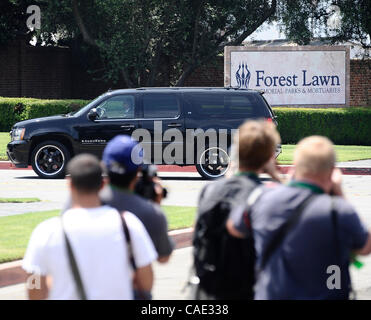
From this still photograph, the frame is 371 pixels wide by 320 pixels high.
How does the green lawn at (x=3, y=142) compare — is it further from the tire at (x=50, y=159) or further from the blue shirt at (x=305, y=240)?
the blue shirt at (x=305, y=240)

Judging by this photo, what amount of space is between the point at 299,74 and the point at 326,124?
128 inches

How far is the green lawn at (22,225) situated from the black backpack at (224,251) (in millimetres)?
4782

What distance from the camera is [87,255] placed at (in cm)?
460

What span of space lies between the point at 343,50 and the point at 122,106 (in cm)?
1444

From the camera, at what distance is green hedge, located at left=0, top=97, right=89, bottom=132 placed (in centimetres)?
3178

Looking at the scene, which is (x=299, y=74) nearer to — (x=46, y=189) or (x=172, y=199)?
(x=46, y=189)

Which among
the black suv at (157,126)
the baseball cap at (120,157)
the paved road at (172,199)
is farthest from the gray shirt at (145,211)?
the black suv at (157,126)

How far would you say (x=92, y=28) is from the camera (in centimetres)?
3706

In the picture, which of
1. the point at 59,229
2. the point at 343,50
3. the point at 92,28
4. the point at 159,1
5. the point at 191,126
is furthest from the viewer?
the point at 92,28

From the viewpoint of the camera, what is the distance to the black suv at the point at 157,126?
19281mm

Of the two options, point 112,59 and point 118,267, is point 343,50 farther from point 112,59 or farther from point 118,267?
point 118,267

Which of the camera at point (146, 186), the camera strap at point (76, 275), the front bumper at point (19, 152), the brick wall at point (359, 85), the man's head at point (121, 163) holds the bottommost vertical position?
the front bumper at point (19, 152)

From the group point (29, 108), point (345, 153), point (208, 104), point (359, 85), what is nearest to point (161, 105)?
point (208, 104)

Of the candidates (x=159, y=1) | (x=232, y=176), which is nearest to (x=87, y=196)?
(x=232, y=176)
